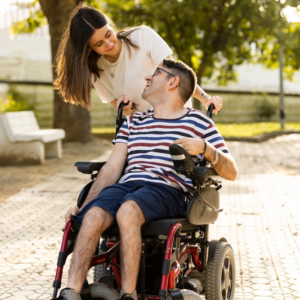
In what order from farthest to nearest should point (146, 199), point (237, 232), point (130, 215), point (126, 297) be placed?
point (237, 232)
point (146, 199)
point (130, 215)
point (126, 297)

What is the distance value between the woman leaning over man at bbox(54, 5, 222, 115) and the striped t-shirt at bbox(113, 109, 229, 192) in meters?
0.41

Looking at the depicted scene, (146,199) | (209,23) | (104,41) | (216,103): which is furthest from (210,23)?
(146,199)

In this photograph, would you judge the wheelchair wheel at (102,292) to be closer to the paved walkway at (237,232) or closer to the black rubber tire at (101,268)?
the black rubber tire at (101,268)

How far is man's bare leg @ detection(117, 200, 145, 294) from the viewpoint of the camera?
9.55ft

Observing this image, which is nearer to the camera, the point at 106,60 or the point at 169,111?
the point at 169,111

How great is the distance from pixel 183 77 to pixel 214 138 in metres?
0.43

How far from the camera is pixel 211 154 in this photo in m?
3.29

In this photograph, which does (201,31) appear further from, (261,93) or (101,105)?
(261,93)

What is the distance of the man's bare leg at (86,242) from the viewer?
9.70 ft

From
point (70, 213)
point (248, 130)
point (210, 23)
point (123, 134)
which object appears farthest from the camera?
point (248, 130)

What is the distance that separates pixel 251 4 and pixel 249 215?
13872 mm

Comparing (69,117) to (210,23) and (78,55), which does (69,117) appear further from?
(78,55)

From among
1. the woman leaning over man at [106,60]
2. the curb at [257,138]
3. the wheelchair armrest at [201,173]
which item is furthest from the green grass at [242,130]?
the wheelchair armrest at [201,173]

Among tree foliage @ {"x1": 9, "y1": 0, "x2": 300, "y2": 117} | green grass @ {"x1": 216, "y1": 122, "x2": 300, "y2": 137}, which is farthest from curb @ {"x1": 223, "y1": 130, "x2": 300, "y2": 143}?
tree foliage @ {"x1": 9, "y1": 0, "x2": 300, "y2": 117}
